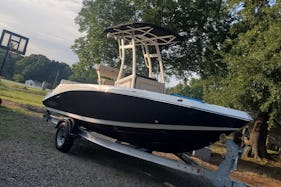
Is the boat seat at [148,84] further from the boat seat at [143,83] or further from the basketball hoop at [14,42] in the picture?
the basketball hoop at [14,42]

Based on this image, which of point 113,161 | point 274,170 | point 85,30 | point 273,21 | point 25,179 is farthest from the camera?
point 85,30

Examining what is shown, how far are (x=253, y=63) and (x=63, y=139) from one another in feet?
20.3

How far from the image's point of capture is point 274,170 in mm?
13102

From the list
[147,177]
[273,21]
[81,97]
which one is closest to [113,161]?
[147,177]

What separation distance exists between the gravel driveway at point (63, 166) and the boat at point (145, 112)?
664mm

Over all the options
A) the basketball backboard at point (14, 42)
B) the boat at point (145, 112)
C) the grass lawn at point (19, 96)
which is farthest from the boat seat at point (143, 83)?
the basketball backboard at point (14, 42)

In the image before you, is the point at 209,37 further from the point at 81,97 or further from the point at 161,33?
the point at 81,97

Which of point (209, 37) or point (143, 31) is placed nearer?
point (143, 31)

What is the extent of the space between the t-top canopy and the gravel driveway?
9.03 ft

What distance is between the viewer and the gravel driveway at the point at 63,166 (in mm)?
4922

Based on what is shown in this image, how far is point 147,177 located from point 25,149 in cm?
237

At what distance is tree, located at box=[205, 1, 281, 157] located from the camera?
10133 mm

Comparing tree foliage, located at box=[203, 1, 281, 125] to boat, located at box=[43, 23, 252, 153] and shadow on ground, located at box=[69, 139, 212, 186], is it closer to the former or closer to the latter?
boat, located at box=[43, 23, 252, 153]

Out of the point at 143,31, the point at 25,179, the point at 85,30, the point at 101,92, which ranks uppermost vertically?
the point at 85,30
